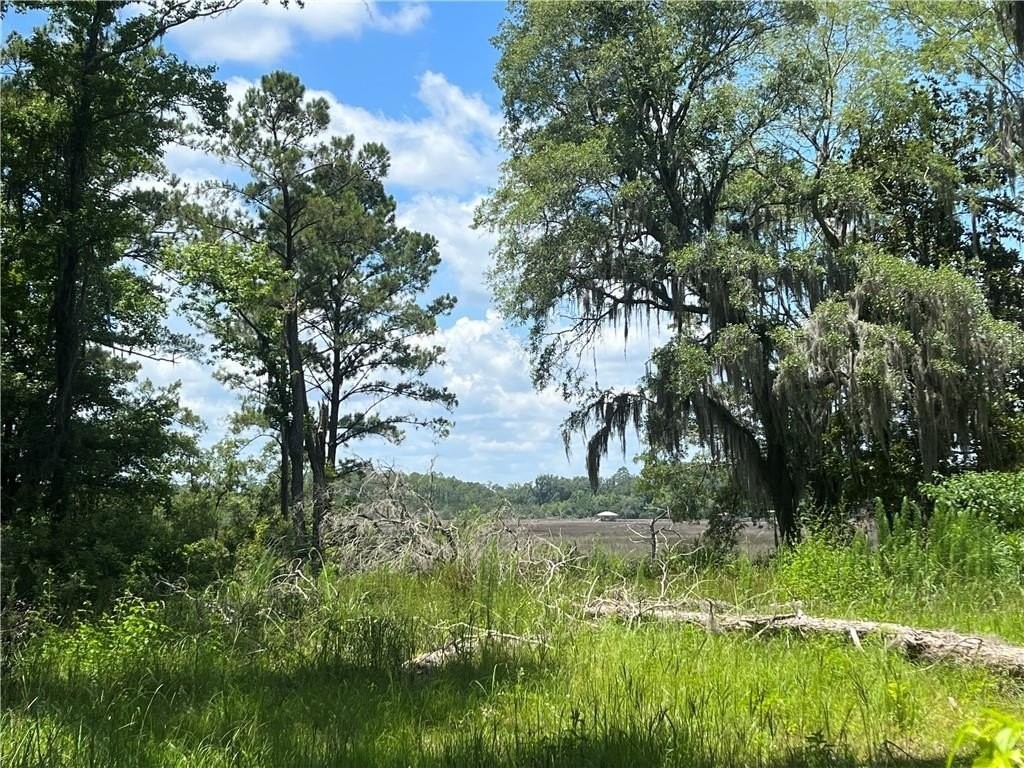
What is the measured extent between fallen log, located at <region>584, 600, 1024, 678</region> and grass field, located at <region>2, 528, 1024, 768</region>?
0.13 meters

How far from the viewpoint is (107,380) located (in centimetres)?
1575

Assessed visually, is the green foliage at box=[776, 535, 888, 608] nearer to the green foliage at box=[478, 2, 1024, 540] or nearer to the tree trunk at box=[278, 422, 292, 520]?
the green foliage at box=[478, 2, 1024, 540]

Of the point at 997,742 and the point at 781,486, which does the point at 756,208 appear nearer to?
the point at 781,486

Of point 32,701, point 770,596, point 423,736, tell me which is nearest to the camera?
point 423,736

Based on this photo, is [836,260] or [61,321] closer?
[61,321]

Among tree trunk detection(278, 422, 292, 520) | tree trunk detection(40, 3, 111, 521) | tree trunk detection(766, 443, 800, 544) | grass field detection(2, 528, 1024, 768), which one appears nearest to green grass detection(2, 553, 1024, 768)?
grass field detection(2, 528, 1024, 768)

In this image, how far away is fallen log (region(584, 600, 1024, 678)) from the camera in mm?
5441

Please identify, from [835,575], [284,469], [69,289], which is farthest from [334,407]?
[835,575]

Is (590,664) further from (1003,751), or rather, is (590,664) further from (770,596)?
(1003,751)

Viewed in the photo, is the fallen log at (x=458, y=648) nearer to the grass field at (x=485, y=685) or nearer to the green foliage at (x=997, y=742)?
the grass field at (x=485, y=685)

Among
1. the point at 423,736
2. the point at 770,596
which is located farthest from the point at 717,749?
the point at 770,596

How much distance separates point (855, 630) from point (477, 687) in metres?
2.91

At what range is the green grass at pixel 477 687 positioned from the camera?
3.75 meters

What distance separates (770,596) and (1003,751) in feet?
24.7
